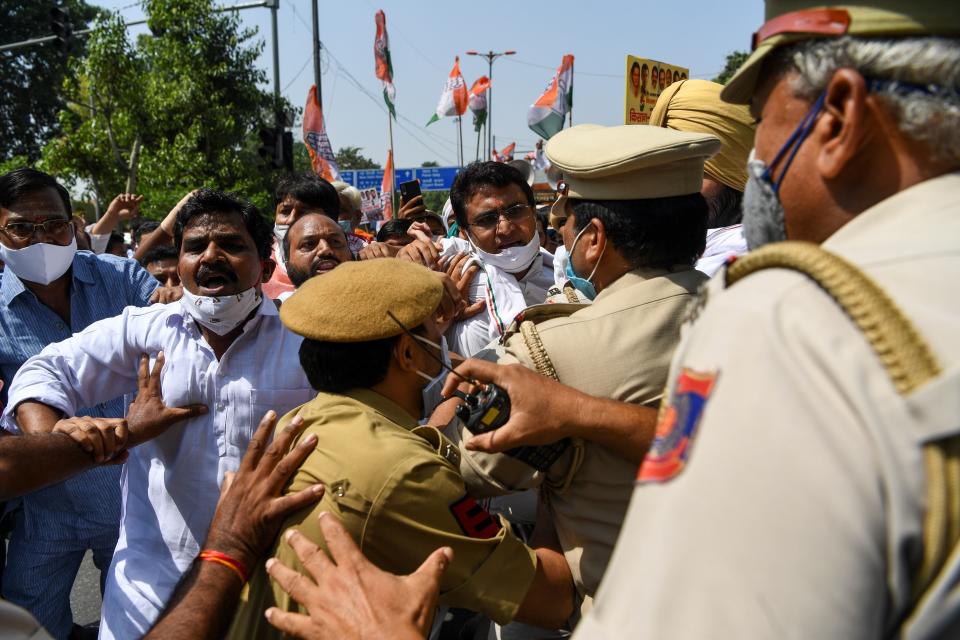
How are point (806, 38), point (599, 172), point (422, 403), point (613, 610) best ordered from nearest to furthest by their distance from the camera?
point (613, 610), point (806, 38), point (599, 172), point (422, 403)

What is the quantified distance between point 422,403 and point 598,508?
706 millimetres

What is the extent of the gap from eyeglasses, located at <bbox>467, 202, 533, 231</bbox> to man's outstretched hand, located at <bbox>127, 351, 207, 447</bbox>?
5.22 ft

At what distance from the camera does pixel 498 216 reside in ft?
11.5

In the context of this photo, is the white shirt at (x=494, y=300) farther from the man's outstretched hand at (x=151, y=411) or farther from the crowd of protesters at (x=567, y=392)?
the man's outstretched hand at (x=151, y=411)

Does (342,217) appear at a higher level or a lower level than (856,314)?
lower

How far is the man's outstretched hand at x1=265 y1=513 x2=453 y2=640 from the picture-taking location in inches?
53.0

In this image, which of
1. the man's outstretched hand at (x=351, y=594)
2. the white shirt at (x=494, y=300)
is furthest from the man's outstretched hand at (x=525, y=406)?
the white shirt at (x=494, y=300)

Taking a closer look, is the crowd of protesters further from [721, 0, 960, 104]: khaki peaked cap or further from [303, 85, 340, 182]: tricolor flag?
[303, 85, 340, 182]: tricolor flag

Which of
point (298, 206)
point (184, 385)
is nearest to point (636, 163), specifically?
point (184, 385)

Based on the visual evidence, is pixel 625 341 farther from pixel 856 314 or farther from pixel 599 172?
pixel 856 314

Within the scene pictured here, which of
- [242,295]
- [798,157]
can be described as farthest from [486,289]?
[798,157]

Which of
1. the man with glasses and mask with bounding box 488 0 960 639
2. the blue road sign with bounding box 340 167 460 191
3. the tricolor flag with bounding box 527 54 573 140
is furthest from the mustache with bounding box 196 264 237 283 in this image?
the blue road sign with bounding box 340 167 460 191

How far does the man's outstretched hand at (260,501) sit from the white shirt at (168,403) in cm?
80

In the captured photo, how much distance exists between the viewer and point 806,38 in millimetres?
Answer: 1000
